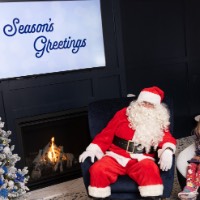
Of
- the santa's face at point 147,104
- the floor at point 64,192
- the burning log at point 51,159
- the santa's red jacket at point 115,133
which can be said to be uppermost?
the santa's face at point 147,104

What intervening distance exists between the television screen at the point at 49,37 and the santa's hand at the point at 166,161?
1440 millimetres

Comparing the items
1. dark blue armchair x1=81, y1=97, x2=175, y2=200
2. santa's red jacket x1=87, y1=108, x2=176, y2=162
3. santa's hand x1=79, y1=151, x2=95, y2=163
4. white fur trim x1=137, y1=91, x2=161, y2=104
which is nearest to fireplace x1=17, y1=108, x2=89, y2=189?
dark blue armchair x1=81, y1=97, x2=175, y2=200

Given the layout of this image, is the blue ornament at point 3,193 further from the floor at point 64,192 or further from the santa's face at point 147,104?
the santa's face at point 147,104

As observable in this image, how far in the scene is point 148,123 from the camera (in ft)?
9.80

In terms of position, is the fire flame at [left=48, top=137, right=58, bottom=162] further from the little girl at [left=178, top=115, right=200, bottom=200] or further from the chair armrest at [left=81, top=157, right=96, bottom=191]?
the little girl at [left=178, top=115, right=200, bottom=200]

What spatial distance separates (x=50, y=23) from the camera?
355 centimetres

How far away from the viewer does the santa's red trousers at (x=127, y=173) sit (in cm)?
265

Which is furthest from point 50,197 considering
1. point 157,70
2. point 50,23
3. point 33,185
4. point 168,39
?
point 168,39

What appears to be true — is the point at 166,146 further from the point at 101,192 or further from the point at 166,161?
the point at 101,192

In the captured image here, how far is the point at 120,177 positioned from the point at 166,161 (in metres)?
0.36

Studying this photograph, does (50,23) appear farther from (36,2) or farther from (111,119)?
(111,119)

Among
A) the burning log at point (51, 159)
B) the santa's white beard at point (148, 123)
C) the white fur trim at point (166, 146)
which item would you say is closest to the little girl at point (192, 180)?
the white fur trim at point (166, 146)

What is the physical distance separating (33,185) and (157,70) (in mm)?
2106

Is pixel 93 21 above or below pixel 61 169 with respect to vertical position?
above
